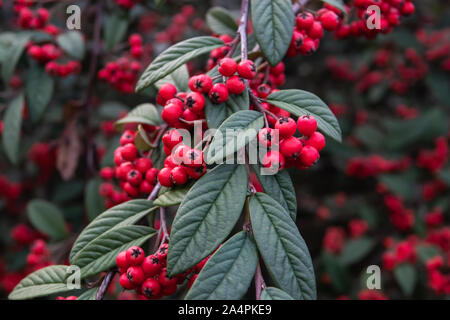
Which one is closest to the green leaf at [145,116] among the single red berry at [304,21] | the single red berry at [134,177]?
the single red berry at [134,177]

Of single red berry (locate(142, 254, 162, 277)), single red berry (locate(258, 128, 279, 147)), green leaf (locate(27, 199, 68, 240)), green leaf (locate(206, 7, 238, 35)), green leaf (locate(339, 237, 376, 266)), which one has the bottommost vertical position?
green leaf (locate(339, 237, 376, 266))

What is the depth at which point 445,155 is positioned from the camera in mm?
3359

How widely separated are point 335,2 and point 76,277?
5.28 feet

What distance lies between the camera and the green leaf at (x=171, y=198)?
4.38 feet

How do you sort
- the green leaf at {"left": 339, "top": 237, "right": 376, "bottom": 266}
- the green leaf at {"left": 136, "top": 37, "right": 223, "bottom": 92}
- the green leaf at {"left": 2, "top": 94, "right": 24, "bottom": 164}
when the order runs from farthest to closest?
the green leaf at {"left": 339, "top": 237, "right": 376, "bottom": 266}
the green leaf at {"left": 2, "top": 94, "right": 24, "bottom": 164}
the green leaf at {"left": 136, "top": 37, "right": 223, "bottom": 92}

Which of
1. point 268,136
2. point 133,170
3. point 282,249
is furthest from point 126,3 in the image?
point 282,249

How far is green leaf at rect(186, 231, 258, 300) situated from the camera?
3.79ft

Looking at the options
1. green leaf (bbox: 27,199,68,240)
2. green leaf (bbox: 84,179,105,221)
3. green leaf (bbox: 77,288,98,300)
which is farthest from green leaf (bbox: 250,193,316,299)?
green leaf (bbox: 27,199,68,240)

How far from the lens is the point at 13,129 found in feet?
7.89

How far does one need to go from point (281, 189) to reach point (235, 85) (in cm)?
43

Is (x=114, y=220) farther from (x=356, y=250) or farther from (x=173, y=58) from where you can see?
(x=356, y=250)

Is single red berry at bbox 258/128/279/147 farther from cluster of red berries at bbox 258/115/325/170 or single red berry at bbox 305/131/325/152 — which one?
single red berry at bbox 305/131/325/152

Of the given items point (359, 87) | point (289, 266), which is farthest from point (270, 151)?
point (359, 87)
